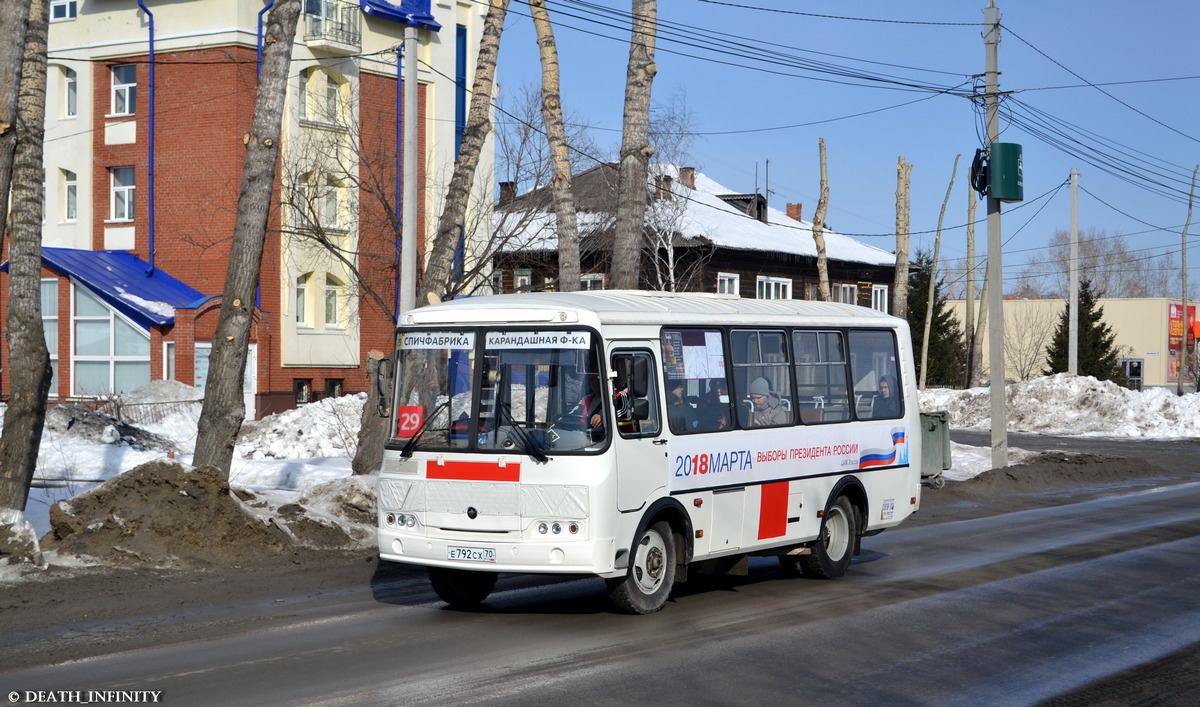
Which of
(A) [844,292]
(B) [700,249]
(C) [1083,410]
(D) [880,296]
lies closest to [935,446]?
(C) [1083,410]

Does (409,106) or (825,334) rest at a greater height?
(409,106)

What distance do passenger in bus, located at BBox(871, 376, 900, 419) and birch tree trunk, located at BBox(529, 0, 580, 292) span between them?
916 centimetres

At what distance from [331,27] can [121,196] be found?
8.82 meters

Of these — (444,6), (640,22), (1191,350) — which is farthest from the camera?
(1191,350)

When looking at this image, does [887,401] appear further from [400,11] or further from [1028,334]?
[1028,334]

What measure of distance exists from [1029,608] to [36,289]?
9.95 metres

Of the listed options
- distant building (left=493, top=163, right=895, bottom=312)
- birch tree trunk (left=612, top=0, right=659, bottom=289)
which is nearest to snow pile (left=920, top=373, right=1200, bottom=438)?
distant building (left=493, top=163, right=895, bottom=312)

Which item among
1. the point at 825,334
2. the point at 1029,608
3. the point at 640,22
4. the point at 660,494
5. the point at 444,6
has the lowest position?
the point at 1029,608

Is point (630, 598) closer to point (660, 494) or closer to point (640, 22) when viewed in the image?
point (660, 494)

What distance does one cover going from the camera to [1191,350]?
8150 cm

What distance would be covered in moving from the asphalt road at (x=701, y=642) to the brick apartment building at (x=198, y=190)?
86.7ft

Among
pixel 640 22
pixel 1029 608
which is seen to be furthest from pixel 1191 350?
pixel 1029 608

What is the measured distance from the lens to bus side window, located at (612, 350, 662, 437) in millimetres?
10250

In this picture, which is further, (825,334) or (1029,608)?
(825,334)
